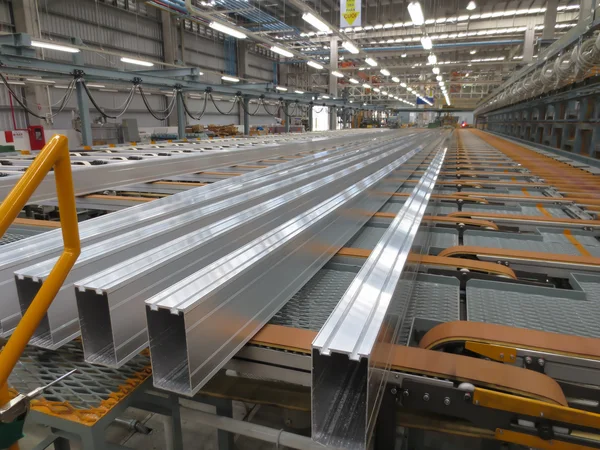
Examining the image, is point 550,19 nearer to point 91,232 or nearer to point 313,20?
point 313,20

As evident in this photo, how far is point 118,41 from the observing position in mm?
14383

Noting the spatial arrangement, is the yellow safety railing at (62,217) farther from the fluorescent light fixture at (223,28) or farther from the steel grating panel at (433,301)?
the fluorescent light fixture at (223,28)

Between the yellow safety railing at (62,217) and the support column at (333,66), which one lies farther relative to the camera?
the support column at (333,66)

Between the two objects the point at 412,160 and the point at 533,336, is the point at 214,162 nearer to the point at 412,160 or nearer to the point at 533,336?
the point at 412,160

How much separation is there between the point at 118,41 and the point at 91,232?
51.0 ft

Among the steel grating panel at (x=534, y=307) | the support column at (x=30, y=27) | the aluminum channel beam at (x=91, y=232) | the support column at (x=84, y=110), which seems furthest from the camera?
the support column at (x=30, y=27)

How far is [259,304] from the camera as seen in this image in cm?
126

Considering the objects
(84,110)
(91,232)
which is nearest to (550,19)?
(84,110)

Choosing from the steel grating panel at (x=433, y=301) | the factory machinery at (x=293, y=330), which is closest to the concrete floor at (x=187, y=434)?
the factory machinery at (x=293, y=330)

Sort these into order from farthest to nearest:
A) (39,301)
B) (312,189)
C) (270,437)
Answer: (312,189) < (270,437) < (39,301)

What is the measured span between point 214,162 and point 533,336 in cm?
345

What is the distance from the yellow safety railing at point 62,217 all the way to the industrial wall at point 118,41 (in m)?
9.36

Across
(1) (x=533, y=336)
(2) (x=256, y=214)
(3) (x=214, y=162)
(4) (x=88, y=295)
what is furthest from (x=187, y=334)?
(3) (x=214, y=162)

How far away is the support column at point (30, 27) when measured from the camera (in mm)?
10773
